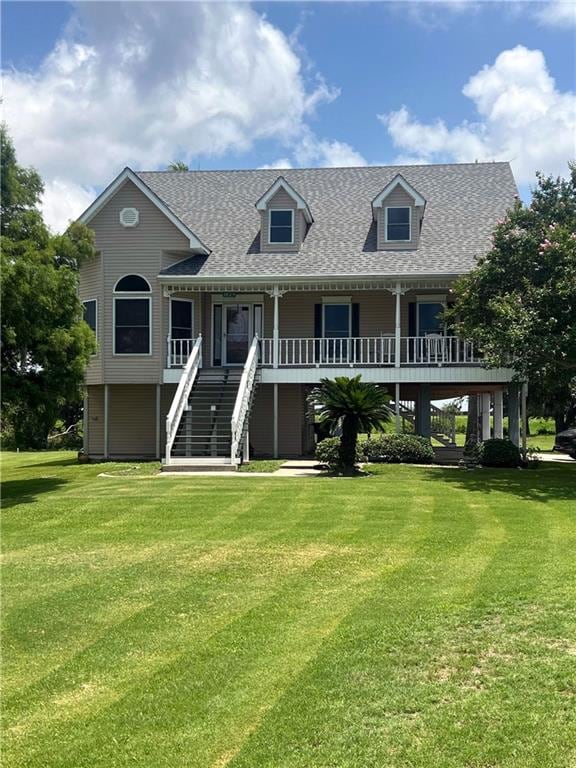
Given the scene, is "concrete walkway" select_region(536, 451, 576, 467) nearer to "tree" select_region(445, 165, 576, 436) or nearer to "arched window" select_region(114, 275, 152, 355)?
"tree" select_region(445, 165, 576, 436)

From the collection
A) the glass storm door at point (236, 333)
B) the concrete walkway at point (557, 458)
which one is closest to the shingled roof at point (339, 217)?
the glass storm door at point (236, 333)

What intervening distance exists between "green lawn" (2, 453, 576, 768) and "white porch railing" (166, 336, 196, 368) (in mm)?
11157

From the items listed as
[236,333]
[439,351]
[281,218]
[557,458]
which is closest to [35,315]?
[236,333]

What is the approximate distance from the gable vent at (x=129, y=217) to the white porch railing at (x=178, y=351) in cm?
380

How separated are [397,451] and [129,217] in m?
11.0

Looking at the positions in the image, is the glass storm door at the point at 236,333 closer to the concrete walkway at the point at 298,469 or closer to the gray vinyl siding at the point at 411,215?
the concrete walkway at the point at 298,469

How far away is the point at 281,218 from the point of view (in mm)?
23344

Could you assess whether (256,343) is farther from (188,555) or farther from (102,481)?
(188,555)

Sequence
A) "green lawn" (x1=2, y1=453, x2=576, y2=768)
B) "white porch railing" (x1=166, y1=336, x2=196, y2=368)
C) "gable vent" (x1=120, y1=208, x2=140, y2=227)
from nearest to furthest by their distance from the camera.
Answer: "green lawn" (x1=2, y1=453, x2=576, y2=768) → "white porch railing" (x1=166, y1=336, x2=196, y2=368) → "gable vent" (x1=120, y1=208, x2=140, y2=227)

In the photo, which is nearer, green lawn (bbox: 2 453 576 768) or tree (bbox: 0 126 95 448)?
green lawn (bbox: 2 453 576 768)

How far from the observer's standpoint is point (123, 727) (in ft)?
14.0

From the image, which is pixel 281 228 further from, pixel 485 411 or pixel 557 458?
pixel 557 458

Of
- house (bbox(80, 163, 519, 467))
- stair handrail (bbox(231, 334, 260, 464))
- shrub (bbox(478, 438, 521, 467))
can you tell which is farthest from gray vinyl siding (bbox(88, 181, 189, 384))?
shrub (bbox(478, 438, 521, 467))

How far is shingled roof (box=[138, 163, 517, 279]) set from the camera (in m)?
22.0
